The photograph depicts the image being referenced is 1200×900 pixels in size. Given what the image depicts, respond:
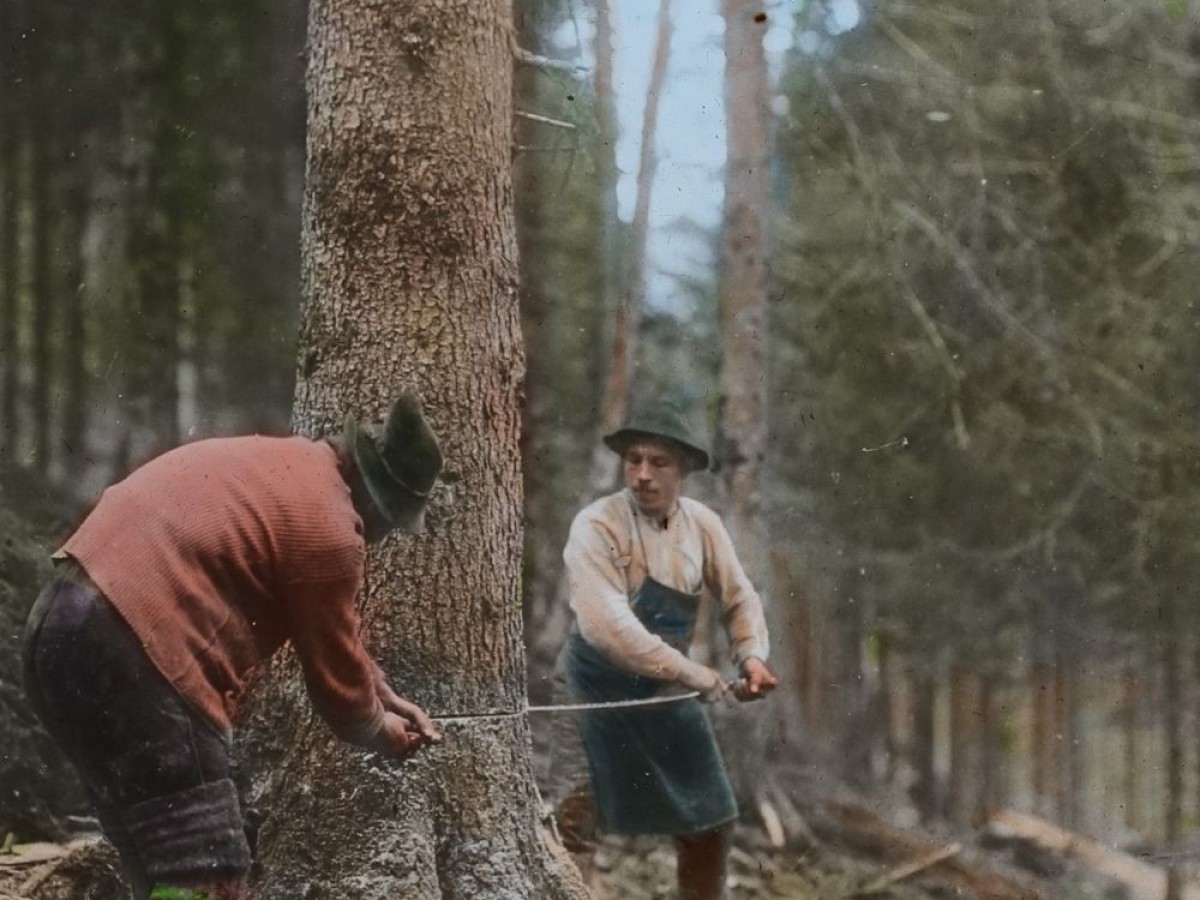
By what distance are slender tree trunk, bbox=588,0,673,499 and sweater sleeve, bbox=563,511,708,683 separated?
0.23 m

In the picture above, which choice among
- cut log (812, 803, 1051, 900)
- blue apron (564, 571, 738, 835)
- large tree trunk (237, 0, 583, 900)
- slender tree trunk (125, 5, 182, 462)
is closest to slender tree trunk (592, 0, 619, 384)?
large tree trunk (237, 0, 583, 900)

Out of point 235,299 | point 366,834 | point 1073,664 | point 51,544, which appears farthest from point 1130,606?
point 51,544

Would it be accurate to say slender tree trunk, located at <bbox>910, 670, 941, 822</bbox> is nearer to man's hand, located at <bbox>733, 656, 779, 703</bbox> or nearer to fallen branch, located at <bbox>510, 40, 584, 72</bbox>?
man's hand, located at <bbox>733, 656, 779, 703</bbox>

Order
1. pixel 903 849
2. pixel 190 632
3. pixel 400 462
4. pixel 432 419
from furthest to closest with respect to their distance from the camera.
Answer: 1. pixel 903 849
2. pixel 432 419
3. pixel 400 462
4. pixel 190 632

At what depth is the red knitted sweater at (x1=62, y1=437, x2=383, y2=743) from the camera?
8.83 feet

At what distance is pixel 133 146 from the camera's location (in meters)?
3.29

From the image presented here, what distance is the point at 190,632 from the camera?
8.89 ft

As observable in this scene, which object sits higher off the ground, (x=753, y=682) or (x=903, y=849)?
(x=753, y=682)

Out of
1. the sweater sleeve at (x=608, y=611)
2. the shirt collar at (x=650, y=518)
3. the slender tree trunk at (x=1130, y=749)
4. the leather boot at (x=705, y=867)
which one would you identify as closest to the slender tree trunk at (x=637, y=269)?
the shirt collar at (x=650, y=518)

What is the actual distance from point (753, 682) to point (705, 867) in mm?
464

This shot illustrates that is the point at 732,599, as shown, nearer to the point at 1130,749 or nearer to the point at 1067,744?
the point at 1067,744

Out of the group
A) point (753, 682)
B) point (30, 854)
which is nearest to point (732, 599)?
point (753, 682)

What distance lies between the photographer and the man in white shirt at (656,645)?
3201mm

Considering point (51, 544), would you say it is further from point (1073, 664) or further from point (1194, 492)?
point (1194, 492)
